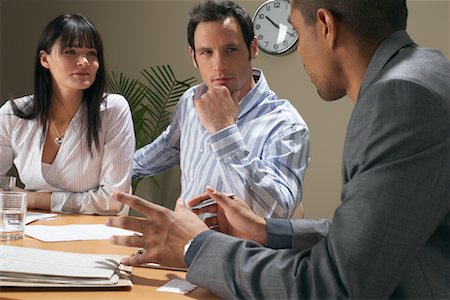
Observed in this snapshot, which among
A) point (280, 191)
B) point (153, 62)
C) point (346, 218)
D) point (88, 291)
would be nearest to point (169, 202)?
point (153, 62)

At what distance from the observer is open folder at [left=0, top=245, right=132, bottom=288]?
1.24 meters

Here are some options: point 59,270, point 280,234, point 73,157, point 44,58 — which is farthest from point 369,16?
point 44,58

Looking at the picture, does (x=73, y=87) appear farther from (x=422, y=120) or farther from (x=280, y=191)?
(x=422, y=120)

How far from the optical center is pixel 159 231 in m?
1.31

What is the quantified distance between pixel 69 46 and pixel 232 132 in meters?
0.95

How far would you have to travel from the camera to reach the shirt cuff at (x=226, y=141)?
1957mm

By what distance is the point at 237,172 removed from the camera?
6.41 ft

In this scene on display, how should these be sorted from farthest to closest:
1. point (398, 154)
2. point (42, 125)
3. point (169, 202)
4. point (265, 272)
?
point (169, 202) < point (42, 125) < point (265, 272) < point (398, 154)

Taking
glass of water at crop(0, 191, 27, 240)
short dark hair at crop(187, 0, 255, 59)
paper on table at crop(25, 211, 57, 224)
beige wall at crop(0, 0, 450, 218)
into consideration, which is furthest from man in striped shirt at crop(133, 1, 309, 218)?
beige wall at crop(0, 0, 450, 218)

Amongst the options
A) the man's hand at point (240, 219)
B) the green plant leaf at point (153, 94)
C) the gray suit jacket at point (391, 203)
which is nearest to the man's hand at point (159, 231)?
the man's hand at point (240, 219)

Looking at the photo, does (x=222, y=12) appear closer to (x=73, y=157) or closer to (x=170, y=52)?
(x=73, y=157)

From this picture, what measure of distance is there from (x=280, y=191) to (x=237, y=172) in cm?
16

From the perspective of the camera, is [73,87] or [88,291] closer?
[88,291]

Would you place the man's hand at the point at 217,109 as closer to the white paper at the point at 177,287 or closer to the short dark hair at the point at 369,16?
the white paper at the point at 177,287
